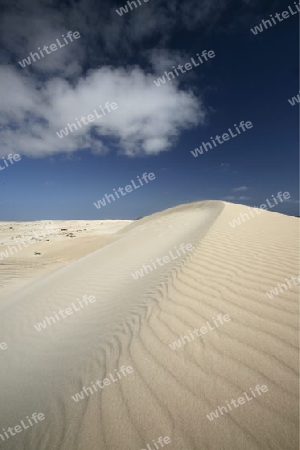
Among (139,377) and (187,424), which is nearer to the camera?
(187,424)

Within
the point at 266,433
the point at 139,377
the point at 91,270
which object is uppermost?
the point at 91,270

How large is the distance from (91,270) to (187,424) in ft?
19.4

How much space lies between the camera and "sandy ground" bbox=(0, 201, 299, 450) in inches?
63.5

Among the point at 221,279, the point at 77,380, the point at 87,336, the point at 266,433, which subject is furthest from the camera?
the point at 221,279

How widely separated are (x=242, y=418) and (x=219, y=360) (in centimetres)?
48

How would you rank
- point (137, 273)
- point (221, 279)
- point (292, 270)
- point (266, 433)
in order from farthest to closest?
point (137, 273)
point (292, 270)
point (221, 279)
point (266, 433)

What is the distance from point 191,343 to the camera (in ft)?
7.72

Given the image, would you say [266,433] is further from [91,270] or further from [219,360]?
[91,270]

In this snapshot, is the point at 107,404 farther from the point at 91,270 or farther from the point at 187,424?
the point at 91,270

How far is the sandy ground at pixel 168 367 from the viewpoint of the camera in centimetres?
161

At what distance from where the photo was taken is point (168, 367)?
6.89 ft

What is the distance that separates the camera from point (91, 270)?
7.14 meters

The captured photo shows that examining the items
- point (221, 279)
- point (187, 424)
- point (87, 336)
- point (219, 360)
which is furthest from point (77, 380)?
point (221, 279)

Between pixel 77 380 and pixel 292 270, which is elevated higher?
pixel 77 380
